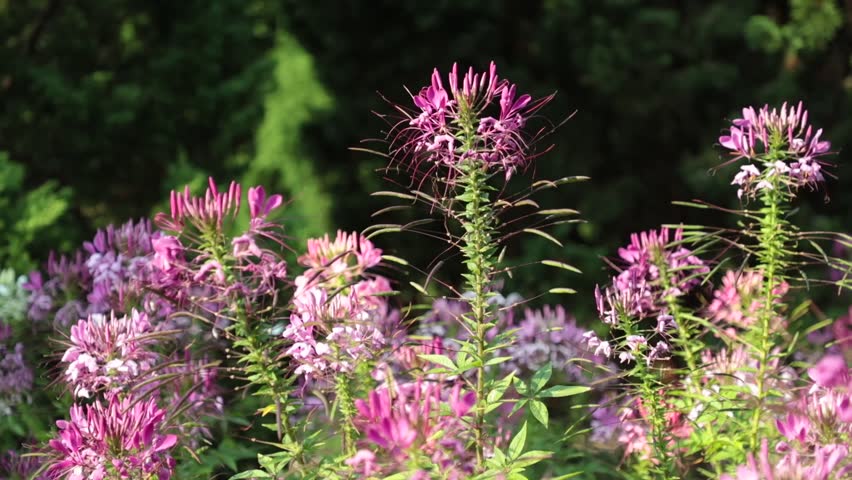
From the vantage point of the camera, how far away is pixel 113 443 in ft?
6.03

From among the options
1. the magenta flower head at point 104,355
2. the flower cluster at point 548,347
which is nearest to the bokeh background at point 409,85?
the flower cluster at point 548,347

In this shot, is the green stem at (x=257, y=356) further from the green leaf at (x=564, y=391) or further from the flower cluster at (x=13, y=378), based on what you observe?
the flower cluster at (x=13, y=378)

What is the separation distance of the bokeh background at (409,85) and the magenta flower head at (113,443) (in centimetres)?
461

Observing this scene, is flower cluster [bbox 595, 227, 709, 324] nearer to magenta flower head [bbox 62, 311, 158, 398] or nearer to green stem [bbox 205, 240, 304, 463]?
green stem [bbox 205, 240, 304, 463]

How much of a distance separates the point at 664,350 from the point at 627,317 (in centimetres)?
15

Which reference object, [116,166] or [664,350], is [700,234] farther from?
[116,166]

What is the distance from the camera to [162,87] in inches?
293

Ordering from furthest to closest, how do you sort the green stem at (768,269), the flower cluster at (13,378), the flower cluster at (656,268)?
the flower cluster at (13,378)
the flower cluster at (656,268)
the green stem at (768,269)

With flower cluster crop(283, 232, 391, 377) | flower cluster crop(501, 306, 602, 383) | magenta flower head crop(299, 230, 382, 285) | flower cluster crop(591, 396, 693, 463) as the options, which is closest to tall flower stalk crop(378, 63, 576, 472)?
flower cluster crop(283, 232, 391, 377)

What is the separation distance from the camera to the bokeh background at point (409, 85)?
705 cm

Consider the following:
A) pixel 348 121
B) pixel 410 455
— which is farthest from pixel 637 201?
pixel 410 455

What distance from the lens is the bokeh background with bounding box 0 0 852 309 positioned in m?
7.05

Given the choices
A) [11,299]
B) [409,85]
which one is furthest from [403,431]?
[409,85]

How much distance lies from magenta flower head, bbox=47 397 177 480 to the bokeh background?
4609 millimetres
